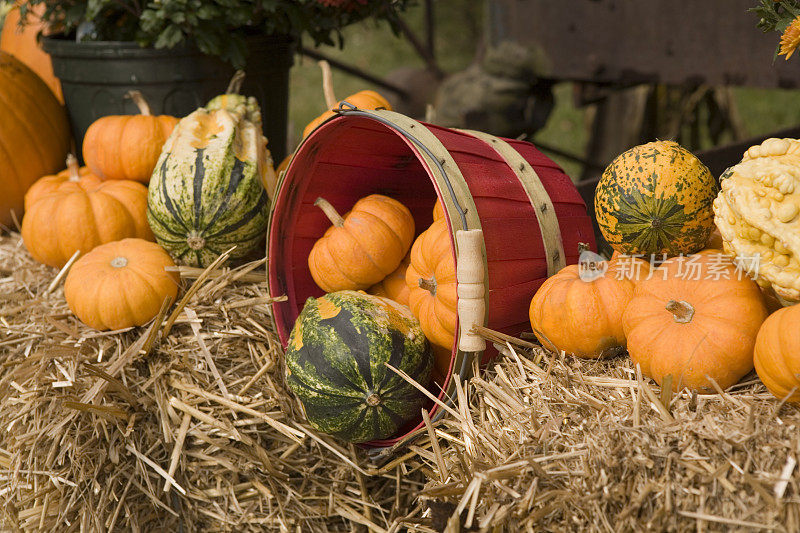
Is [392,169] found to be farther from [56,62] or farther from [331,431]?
[56,62]

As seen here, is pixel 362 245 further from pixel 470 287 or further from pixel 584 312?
pixel 584 312

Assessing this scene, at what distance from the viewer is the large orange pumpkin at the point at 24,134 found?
2.79 metres

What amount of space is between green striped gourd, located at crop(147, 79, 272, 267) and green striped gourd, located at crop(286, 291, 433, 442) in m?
0.54

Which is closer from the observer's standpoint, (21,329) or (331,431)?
(331,431)

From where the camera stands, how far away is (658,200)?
166 cm

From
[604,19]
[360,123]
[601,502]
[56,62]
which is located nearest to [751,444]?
[601,502]

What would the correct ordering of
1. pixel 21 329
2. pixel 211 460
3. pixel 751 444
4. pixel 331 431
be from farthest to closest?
1. pixel 21 329
2. pixel 211 460
3. pixel 331 431
4. pixel 751 444

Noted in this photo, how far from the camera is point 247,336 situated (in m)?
2.20

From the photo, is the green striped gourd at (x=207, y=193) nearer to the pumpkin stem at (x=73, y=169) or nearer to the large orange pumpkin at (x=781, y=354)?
the pumpkin stem at (x=73, y=169)

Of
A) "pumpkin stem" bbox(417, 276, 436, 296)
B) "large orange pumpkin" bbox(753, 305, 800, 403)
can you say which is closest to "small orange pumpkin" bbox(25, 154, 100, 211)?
"pumpkin stem" bbox(417, 276, 436, 296)

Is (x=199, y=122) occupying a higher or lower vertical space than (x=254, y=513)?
higher

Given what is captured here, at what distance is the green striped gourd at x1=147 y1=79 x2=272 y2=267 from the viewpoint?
225 centimetres

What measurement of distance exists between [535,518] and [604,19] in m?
3.73

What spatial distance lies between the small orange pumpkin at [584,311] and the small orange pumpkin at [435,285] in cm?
21
